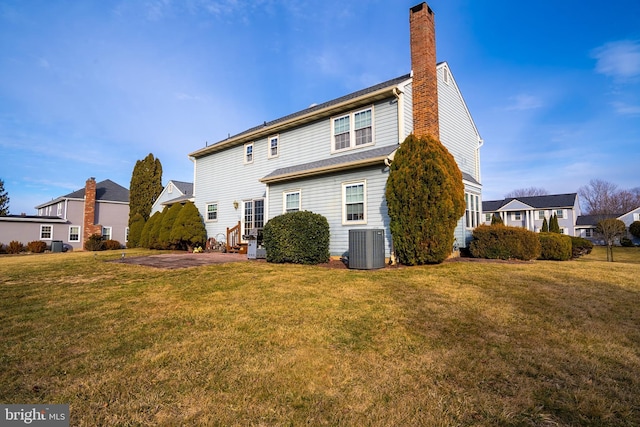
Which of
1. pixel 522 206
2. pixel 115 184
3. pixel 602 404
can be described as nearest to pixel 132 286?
pixel 602 404

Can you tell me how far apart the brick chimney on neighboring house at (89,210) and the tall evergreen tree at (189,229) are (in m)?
15.1

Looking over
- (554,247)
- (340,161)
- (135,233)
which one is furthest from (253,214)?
(554,247)

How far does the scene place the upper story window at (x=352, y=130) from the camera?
40.5 feet

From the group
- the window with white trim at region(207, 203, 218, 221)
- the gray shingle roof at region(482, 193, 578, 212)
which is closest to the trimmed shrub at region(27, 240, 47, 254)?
the window with white trim at region(207, 203, 218, 221)

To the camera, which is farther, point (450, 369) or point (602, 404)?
point (450, 369)

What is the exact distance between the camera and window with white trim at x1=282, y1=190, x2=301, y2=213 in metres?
13.6

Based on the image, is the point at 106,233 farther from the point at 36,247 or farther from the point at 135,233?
the point at 135,233

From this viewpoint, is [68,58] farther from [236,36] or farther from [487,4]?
[487,4]

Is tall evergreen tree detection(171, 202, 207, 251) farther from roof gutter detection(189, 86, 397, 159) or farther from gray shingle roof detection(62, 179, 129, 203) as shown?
gray shingle roof detection(62, 179, 129, 203)

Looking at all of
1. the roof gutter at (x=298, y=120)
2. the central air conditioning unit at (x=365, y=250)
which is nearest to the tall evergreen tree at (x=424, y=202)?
the central air conditioning unit at (x=365, y=250)

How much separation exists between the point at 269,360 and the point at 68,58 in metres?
15.7

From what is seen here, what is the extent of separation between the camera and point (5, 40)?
36.3ft

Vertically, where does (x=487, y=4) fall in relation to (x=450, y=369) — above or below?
above

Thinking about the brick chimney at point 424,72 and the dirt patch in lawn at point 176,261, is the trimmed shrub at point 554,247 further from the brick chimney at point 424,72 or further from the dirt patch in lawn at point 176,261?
the dirt patch in lawn at point 176,261
